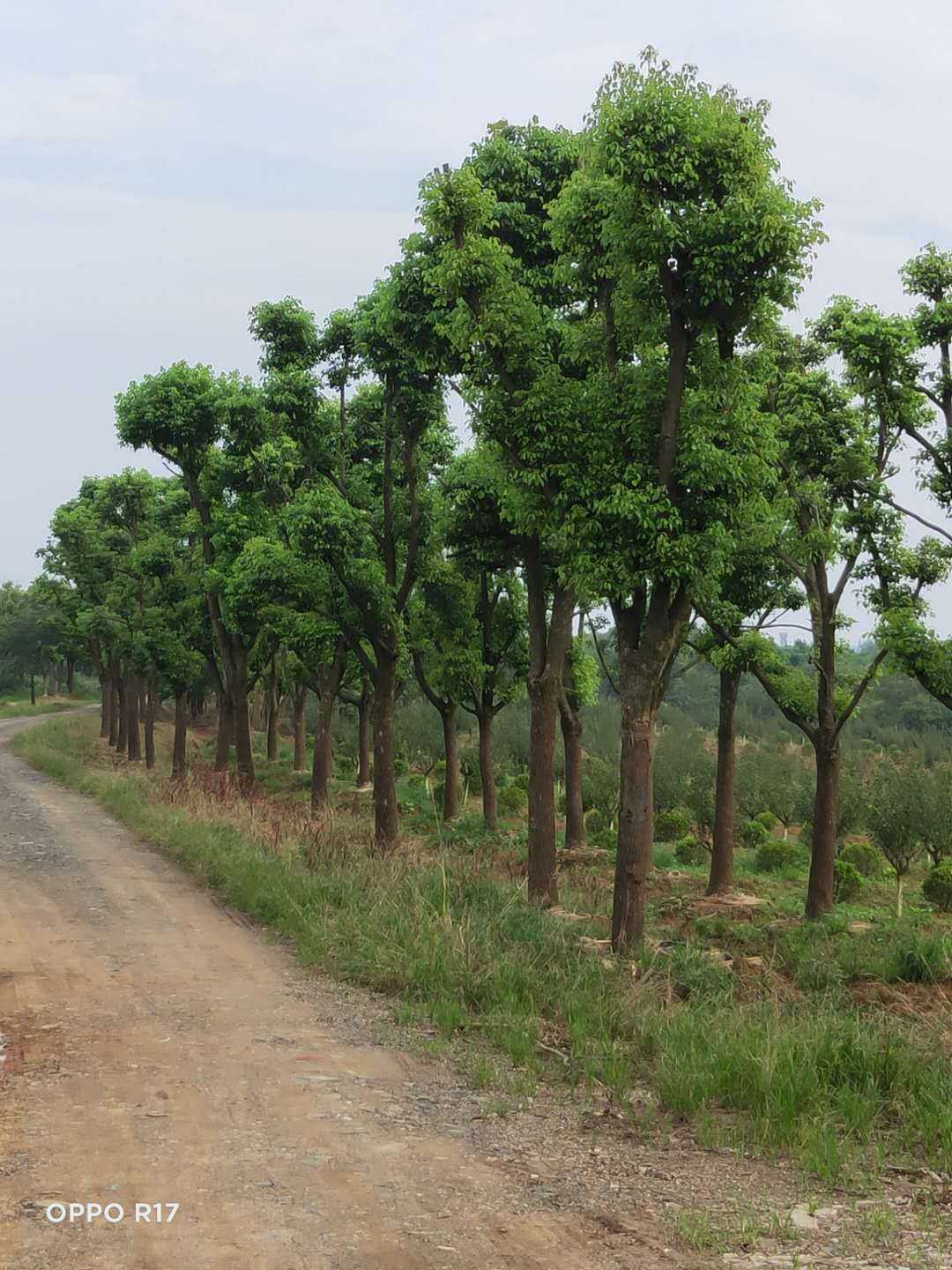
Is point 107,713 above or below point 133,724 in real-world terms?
below

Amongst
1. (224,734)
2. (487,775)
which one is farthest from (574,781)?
(224,734)

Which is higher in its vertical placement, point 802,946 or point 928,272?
point 928,272

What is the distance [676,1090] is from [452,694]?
23.8 meters

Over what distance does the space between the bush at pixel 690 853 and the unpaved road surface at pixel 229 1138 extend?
19.4 meters

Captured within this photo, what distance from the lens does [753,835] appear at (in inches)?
1324

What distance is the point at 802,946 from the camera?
16188mm

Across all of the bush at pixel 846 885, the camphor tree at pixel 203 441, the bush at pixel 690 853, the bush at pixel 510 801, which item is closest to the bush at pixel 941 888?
the bush at pixel 846 885

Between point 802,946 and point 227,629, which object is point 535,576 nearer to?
point 802,946

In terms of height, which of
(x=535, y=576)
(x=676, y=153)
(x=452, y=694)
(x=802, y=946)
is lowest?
(x=802, y=946)

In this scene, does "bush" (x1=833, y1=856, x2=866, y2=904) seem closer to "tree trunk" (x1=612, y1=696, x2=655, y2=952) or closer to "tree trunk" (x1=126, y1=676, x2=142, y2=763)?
"tree trunk" (x1=612, y1=696, x2=655, y2=952)

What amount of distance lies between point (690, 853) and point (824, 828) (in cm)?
1056

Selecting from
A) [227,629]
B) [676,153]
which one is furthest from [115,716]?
[676,153]

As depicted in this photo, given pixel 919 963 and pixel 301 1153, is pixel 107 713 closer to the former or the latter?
pixel 919 963

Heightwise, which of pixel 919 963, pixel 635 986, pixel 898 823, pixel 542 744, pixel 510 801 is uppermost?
pixel 542 744
